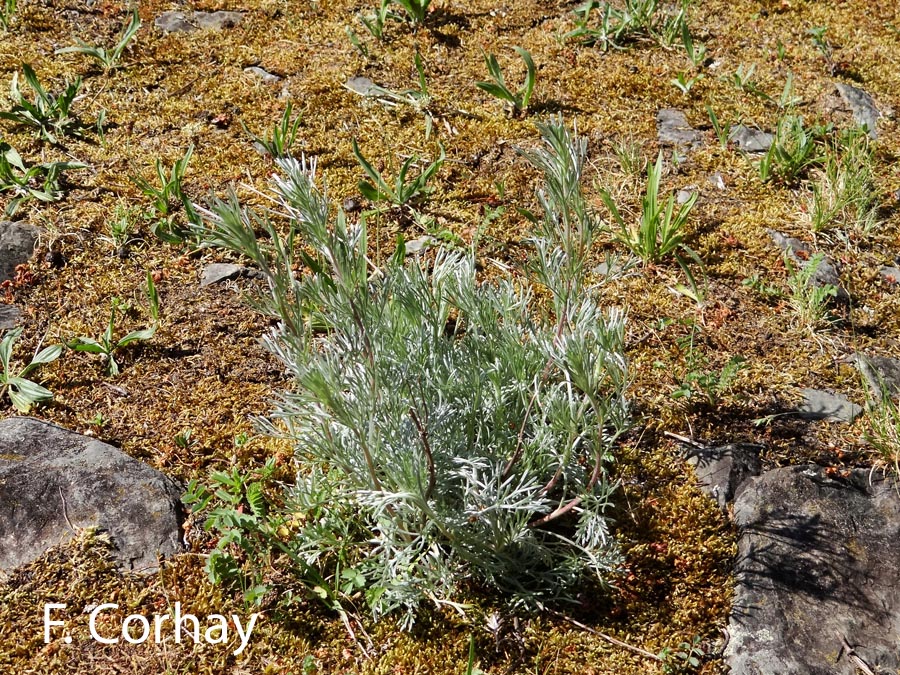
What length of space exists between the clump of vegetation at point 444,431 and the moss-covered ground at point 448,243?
19 cm

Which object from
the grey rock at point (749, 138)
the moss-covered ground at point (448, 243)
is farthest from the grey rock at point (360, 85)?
the grey rock at point (749, 138)

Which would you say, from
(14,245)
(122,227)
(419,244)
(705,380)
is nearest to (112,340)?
(122,227)

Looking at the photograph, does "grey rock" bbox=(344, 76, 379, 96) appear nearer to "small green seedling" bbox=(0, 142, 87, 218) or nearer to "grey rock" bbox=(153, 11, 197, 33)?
"grey rock" bbox=(153, 11, 197, 33)

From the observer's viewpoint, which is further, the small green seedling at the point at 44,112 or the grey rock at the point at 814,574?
the small green seedling at the point at 44,112

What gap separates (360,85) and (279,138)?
3.09ft

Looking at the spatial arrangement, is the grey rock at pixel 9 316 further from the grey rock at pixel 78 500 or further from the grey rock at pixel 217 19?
the grey rock at pixel 217 19

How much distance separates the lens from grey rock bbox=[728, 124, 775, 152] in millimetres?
4895

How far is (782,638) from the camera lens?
2.83 metres

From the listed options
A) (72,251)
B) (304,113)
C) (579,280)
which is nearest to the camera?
(579,280)

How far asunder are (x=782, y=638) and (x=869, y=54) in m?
4.39

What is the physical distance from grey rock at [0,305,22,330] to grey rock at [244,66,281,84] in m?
2.15

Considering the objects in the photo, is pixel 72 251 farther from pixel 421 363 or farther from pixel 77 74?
pixel 421 363

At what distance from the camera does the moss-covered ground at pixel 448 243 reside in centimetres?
288

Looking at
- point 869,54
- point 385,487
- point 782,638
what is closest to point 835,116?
point 869,54
